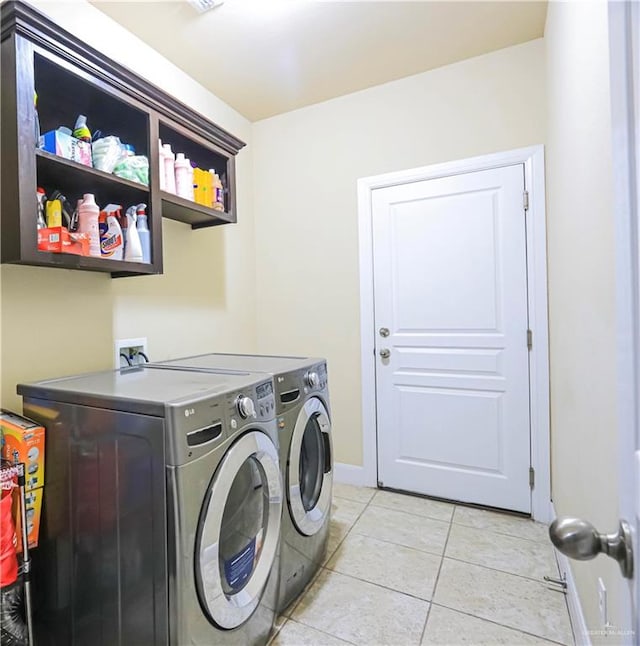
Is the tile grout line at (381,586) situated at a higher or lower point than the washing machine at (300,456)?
lower

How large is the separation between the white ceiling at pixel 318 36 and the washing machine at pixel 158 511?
1780 millimetres

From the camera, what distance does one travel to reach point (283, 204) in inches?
109

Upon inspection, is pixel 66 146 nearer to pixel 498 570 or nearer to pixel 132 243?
pixel 132 243

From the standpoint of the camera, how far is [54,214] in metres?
1.38

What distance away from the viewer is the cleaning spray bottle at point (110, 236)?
4.99ft

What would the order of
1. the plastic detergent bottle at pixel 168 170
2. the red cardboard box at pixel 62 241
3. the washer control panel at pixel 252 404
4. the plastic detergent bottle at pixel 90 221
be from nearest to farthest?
the washer control panel at pixel 252 404
the red cardboard box at pixel 62 241
the plastic detergent bottle at pixel 90 221
the plastic detergent bottle at pixel 168 170

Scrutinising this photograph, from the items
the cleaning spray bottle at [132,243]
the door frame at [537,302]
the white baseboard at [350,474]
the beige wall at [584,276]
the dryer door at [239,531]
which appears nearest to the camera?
the beige wall at [584,276]

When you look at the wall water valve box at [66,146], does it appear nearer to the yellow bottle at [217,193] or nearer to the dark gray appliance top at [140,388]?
the yellow bottle at [217,193]

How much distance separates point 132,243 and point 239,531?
3.96 feet

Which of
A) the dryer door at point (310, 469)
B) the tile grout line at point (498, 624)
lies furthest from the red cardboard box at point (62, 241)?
the tile grout line at point (498, 624)

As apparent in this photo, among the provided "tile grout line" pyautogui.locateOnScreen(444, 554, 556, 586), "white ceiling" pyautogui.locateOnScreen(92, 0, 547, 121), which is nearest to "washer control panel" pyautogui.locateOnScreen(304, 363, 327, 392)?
"tile grout line" pyautogui.locateOnScreen(444, 554, 556, 586)

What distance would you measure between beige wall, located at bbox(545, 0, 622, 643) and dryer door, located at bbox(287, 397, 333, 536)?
0.98 meters

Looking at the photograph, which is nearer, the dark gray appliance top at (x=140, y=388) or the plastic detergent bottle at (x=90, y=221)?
the dark gray appliance top at (x=140, y=388)

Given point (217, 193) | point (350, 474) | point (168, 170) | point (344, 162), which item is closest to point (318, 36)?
point (344, 162)
